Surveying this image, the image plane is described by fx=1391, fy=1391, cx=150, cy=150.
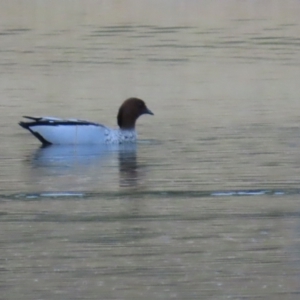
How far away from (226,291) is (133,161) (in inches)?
222

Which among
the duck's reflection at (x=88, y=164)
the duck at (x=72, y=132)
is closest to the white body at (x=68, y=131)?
the duck at (x=72, y=132)

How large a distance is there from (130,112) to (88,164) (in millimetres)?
2495

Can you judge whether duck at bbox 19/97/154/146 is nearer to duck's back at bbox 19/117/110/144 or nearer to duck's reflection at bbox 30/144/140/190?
duck's back at bbox 19/117/110/144

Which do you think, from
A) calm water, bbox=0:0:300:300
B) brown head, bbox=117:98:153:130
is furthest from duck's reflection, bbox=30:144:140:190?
brown head, bbox=117:98:153:130

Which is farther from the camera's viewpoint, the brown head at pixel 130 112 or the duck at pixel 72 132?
the brown head at pixel 130 112

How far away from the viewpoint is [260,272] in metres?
7.59

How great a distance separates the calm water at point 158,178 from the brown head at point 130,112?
0.78ft

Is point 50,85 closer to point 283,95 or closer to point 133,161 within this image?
point 283,95

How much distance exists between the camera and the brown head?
47.9 ft

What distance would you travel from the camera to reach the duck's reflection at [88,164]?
1130 cm

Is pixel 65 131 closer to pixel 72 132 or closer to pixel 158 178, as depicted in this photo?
pixel 72 132

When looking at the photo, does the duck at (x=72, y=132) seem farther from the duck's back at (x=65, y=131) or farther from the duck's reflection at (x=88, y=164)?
the duck's reflection at (x=88, y=164)

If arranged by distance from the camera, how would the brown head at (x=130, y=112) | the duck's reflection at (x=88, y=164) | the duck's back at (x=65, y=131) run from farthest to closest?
the brown head at (x=130, y=112) < the duck's back at (x=65, y=131) < the duck's reflection at (x=88, y=164)

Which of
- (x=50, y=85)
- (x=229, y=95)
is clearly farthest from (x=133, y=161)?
(x=50, y=85)
